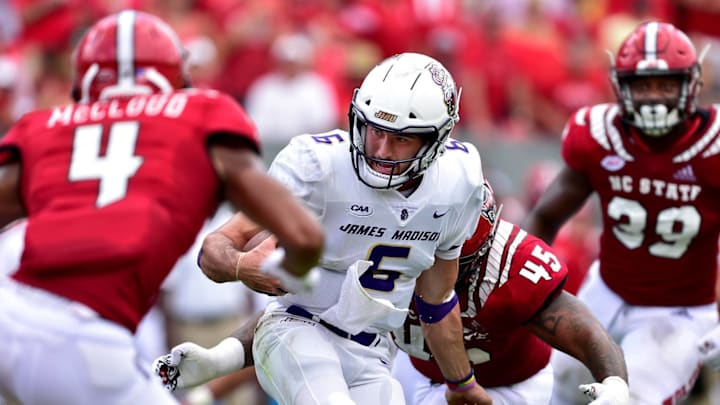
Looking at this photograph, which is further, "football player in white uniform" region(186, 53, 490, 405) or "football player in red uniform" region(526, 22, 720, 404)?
"football player in red uniform" region(526, 22, 720, 404)

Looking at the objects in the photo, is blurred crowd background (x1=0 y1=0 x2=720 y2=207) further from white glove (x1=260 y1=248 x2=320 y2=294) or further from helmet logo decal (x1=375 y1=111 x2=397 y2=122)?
white glove (x1=260 y1=248 x2=320 y2=294)

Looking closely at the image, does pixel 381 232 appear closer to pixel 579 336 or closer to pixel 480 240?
pixel 480 240

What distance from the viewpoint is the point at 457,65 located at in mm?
10406

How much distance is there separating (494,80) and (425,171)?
6.45 metres

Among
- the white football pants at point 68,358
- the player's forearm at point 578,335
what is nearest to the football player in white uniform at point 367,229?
the player's forearm at point 578,335

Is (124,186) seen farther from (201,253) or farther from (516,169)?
(516,169)

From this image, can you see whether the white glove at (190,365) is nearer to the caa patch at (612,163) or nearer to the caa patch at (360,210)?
the caa patch at (360,210)

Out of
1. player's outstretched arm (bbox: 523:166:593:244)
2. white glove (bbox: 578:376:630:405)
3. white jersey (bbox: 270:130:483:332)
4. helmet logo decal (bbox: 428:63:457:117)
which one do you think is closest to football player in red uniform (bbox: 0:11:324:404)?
white jersey (bbox: 270:130:483:332)

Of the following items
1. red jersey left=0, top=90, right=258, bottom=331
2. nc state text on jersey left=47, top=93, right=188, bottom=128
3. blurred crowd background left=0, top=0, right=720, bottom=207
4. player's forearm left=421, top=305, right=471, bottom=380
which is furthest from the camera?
blurred crowd background left=0, top=0, right=720, bottom=207

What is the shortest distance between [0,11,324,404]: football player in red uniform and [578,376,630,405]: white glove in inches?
58.0

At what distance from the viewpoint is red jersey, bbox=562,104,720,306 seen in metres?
5.73

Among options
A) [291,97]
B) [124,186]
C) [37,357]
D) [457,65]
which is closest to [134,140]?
[124,186]

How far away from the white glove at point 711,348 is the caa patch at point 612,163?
832 mm

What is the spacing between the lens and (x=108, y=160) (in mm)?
3703
